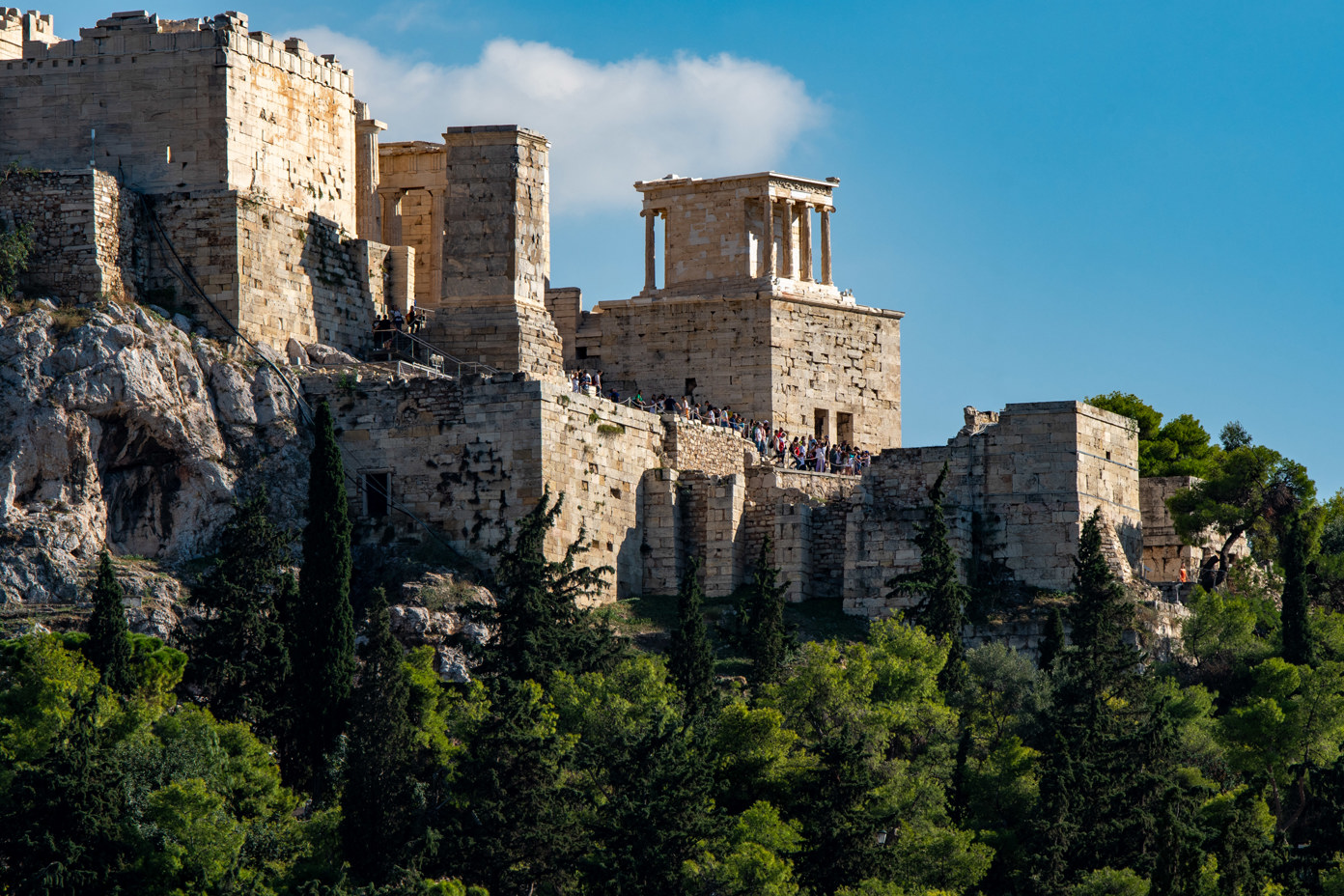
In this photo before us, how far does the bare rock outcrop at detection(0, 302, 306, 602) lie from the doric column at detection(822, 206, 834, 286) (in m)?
19.9

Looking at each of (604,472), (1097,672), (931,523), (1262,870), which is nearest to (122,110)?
(604,472)

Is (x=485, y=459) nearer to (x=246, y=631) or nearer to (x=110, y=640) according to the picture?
(x=246, y=631)

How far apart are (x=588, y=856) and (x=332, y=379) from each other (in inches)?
687

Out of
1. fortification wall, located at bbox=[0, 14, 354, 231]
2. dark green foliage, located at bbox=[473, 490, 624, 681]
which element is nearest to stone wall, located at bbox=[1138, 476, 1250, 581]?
dark green foliage, located at bbox=[473, 490, 624, 681]

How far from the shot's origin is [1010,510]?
69812mm

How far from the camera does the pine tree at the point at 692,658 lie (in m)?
62.7

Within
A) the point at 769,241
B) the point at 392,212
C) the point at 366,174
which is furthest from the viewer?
the point at 769,241

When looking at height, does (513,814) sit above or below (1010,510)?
below

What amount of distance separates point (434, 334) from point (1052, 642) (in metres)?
16.7

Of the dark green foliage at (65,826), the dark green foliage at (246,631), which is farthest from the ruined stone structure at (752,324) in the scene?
the dark green foliage at (65,826)

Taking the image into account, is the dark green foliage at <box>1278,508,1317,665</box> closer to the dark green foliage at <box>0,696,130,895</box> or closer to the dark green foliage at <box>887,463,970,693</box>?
the dark green foliage at <box>887,463,970,693</box>

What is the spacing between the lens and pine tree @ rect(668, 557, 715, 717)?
62.7m

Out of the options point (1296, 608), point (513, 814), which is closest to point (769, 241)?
point (1296, 608)

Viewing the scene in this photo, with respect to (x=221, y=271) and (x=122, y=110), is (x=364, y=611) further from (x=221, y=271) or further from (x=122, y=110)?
(x=122, y=110)
